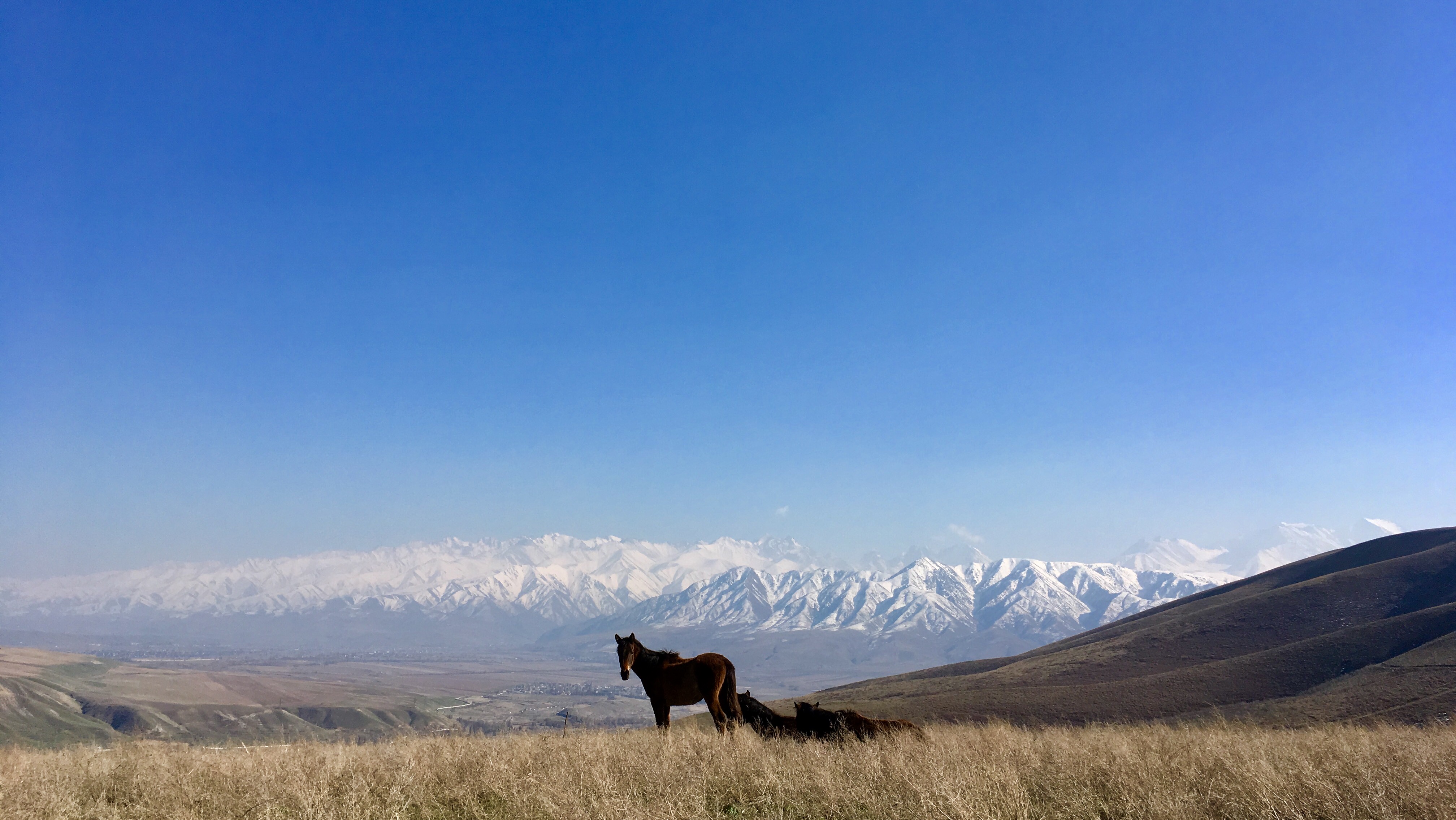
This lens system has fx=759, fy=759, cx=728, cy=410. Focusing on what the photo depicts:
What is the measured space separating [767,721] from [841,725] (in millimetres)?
1754

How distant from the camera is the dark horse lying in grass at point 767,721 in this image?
50.6 ft

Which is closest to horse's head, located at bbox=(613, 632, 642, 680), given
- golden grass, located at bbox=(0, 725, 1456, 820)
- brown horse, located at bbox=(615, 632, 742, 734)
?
brown horse, located at bbox=(615, 632, 742, 734)

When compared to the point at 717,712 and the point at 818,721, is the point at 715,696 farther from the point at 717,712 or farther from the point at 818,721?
the point at 818,721

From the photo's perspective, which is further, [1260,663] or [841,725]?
[1260,663]

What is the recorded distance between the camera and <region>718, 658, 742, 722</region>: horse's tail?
16344 mm

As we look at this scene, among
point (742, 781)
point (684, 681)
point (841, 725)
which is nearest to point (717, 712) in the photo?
point (684, 681)

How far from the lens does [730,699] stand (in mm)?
16516

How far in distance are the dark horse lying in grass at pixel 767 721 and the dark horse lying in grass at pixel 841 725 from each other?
19cm

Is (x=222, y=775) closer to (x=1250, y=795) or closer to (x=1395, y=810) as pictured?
(x=1250, y=795)

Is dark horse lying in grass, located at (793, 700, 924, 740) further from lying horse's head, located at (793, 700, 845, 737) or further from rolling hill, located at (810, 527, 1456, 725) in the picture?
rolling hill, located at (810, 527, 1456, 725)

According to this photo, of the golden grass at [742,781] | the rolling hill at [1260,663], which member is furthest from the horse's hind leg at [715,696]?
the rolling hill at [1260,663]

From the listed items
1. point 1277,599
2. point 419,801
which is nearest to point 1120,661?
point 1277,599

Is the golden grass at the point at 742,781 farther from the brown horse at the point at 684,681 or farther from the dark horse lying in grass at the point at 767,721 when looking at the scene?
the brown horse at the point at 684,681

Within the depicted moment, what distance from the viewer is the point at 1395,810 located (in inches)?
348
